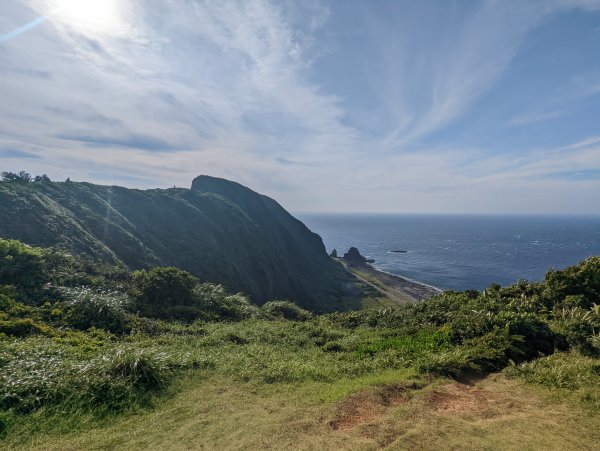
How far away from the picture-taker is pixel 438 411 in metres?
6.02

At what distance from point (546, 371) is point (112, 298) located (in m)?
15.8

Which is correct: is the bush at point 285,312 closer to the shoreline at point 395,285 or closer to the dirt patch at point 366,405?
the dirt patch at point 366,405

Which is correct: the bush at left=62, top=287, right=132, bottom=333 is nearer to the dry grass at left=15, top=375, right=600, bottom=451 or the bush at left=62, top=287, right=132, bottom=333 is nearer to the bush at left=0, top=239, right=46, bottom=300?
the bush at left=0, top=239, right=46, bottom=300

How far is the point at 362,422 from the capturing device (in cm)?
574

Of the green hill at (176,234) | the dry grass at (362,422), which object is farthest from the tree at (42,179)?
the dry grass at (362,422)

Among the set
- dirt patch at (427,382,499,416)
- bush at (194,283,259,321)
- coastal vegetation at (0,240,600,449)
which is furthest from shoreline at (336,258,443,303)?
dirt patch at (427,382,499,416)

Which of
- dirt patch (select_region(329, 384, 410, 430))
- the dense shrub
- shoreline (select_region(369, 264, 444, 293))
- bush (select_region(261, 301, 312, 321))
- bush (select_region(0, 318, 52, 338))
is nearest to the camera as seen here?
dirt patch (select_region(329, 384, 410, 430))

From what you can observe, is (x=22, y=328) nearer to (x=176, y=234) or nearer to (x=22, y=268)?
A: (x=22, y=268)

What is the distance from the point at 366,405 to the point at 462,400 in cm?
200

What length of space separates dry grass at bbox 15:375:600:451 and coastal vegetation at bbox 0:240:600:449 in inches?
1.3

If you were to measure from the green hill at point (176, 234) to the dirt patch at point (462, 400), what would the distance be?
26.0 metres

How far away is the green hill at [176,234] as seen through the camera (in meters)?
25.2

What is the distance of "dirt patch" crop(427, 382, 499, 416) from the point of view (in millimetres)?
6113

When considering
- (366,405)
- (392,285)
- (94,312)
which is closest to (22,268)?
(94,312)
